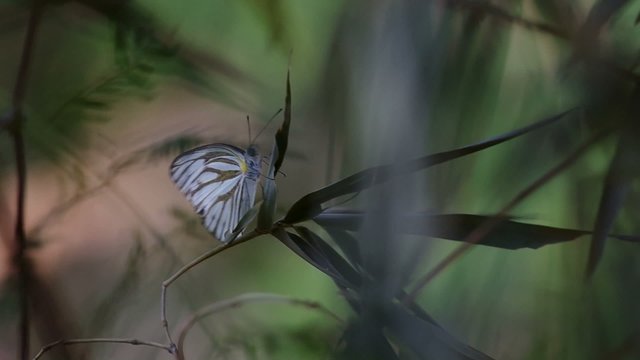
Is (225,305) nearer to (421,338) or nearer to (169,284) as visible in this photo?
(169,284)

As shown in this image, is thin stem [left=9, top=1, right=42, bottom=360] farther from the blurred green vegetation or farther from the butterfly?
the butterfly

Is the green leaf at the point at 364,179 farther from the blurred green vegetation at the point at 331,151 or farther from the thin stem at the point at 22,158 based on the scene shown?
the thin stem at the point at 22,158

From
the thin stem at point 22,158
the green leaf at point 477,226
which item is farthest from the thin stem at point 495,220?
the thin stem at point 22,158

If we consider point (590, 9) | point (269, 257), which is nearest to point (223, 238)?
point (269, 257)

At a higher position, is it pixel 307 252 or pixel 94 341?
pixel 307 252

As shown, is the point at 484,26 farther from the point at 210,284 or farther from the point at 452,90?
the point at 210,284

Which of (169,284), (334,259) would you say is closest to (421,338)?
(334,259)

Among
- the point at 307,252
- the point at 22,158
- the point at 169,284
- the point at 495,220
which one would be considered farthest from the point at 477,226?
the point at 22,158
